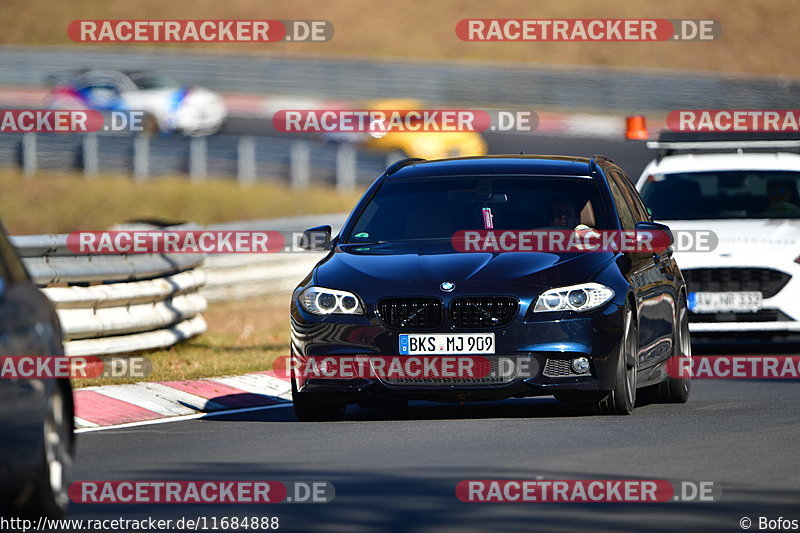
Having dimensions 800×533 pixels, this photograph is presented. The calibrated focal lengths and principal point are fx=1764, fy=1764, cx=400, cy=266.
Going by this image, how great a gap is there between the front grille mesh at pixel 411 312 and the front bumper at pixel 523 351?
6cm

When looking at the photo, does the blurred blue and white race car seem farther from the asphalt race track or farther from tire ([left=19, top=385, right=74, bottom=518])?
tire ([left=19, top=385, right=74, bottom=518])

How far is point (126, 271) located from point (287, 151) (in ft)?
68.1

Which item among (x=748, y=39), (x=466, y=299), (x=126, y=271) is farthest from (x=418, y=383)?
(x=748, y=39)

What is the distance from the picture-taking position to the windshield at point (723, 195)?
16.7 m

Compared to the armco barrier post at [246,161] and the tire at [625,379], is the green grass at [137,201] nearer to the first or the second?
the armco barrier post at [246,161]

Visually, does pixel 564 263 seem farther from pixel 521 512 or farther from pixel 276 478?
pixel 521 512

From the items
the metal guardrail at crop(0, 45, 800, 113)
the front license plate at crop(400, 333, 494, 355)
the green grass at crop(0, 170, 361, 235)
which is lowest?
the front license plate at crop(400, 333, 494, 355)

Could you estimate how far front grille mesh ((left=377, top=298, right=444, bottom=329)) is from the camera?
10.7m

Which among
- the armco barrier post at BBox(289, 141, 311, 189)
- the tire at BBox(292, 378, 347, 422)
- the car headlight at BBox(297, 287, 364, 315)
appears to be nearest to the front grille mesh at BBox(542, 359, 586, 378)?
the car headlight at BBox(297, 287, 364, 315)

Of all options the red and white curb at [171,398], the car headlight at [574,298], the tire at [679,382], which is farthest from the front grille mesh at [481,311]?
the red and white curb at [171,398]

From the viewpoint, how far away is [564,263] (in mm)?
10977

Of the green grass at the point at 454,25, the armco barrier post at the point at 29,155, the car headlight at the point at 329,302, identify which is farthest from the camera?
the green grass at the point at 454,25

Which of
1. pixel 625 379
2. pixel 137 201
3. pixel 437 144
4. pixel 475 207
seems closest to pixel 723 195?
pixel 475 207

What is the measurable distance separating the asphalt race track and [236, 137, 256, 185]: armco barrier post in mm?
22333
